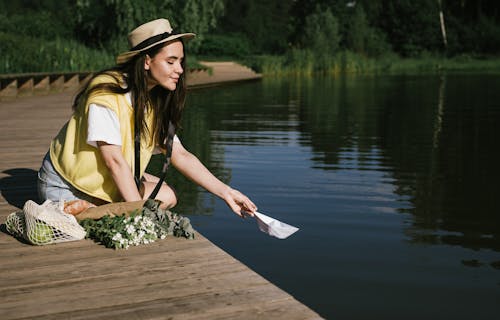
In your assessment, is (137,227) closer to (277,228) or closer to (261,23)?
(277,228)

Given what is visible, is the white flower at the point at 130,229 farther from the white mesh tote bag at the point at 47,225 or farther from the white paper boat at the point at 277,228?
the white paper boat at the point at 277,228

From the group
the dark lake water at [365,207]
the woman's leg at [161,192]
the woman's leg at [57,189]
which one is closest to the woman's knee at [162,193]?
the woman's leg at [161,192]

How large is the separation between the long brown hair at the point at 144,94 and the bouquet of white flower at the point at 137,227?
50cm

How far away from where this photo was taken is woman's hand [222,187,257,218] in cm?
405

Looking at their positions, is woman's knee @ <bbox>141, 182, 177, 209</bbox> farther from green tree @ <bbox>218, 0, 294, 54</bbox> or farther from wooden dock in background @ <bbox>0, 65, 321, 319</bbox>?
green tree @ <bbox>218, 0, 294, 54</bbox>

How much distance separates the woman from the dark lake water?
1110mm

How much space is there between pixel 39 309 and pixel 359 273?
2498mm

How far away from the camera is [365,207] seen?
6.81 meters

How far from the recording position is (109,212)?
3979 millimetres

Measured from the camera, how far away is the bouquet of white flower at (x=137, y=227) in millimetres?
3822

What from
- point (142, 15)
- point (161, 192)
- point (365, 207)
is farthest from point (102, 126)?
point (142, 15)

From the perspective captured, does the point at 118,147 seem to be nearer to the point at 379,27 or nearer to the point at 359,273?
the point at 359,273

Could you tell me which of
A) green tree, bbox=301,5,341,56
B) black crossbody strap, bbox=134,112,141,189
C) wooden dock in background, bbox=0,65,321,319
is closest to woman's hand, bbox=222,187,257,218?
wooden dock in background, bbox=0,65,321,319

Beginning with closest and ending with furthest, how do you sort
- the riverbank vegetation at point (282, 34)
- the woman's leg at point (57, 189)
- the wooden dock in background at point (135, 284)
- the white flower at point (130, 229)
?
1. the wooden dock in background at point (135, 284)
2. the white flower at point (130, 229)
3. the woman's leg at point (57, 189)
4. the riverbank vegetation at point (282, 34)
